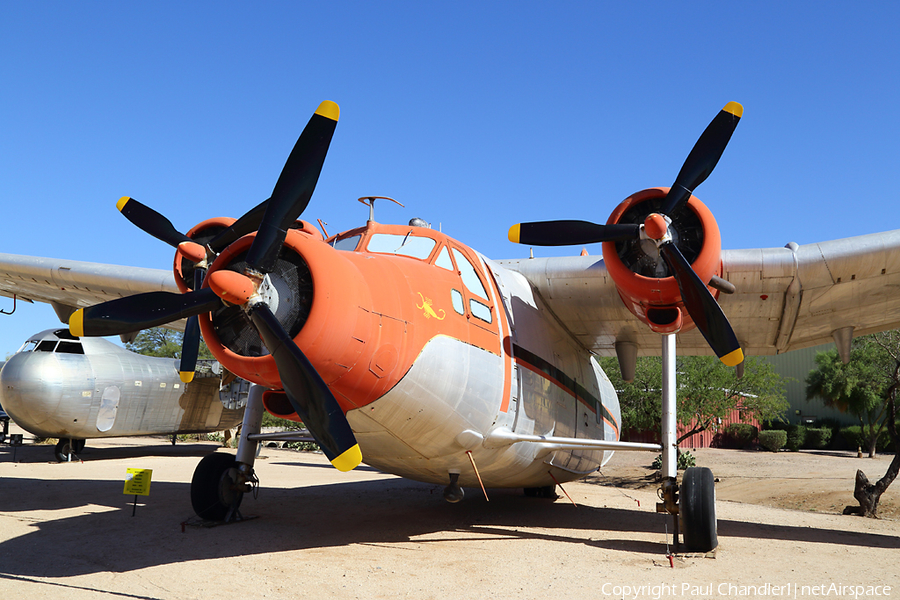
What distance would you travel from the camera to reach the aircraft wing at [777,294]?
857 centimetres

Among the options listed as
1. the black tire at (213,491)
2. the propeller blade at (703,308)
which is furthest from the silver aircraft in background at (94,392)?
the propeller blade at (703,308)

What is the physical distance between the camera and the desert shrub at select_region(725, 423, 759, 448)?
39.1 meters

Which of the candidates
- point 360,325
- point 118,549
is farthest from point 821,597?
point 118,549

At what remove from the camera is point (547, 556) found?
25.1 feet

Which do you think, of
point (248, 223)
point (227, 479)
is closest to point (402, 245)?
point (248, 223)

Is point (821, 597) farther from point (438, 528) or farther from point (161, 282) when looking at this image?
point (161, 282)

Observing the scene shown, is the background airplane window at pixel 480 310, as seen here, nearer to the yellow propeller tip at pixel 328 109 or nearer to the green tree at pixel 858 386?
the yellow propeller tip at pixel 328 109

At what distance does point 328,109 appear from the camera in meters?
5.52

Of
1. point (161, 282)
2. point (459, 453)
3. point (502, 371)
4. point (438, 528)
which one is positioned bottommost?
point (438, 528)

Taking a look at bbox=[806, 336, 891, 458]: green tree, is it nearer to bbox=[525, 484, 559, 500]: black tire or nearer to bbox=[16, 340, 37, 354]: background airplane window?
bbox=[525, 484, 559, 500]: black tire

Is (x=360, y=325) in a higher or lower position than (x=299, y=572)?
higher

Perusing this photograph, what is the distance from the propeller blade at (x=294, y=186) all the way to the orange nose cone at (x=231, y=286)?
20cm

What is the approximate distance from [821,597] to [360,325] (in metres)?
5.07

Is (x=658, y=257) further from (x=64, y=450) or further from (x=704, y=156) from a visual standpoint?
(x=64, y=450)
